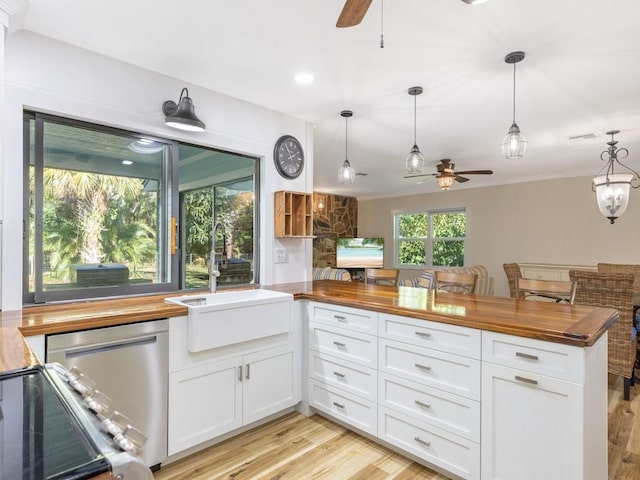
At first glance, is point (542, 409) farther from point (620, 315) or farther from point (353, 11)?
point (620, 315)

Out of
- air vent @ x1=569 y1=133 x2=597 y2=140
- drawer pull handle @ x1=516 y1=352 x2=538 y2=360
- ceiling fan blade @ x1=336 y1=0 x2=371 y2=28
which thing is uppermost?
air vent @ x1=569 y1=133 x2=597 y2=140

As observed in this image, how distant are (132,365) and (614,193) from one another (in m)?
4.29

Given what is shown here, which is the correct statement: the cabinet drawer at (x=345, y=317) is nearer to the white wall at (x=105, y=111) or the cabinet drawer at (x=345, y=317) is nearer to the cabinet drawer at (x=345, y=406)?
the cabinet drawer at (x=345, y=406)

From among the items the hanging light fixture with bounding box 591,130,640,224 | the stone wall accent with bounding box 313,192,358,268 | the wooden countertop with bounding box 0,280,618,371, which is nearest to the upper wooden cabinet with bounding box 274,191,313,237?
the wooden countertop with bounding box 0,280,618,371

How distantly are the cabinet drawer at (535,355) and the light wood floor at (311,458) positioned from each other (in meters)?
0.83

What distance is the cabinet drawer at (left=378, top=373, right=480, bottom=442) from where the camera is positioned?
179cm

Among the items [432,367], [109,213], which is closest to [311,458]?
[432,367]

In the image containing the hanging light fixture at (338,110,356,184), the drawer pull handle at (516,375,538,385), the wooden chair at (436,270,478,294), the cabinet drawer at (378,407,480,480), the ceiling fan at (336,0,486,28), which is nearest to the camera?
the ceiling fan at (336,0,486,28)

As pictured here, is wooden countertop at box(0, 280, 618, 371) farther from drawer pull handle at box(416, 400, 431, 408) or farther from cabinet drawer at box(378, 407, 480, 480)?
cabinet drawer at box(378, 407, 480, 480)

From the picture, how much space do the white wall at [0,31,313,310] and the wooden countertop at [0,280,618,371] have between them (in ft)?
1.35

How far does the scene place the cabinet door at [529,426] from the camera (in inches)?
58.4

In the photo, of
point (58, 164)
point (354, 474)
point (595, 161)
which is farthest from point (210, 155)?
point (595, 161)

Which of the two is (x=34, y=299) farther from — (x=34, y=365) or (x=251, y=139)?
(x=251, y=139)

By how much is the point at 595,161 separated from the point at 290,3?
16.7ft
